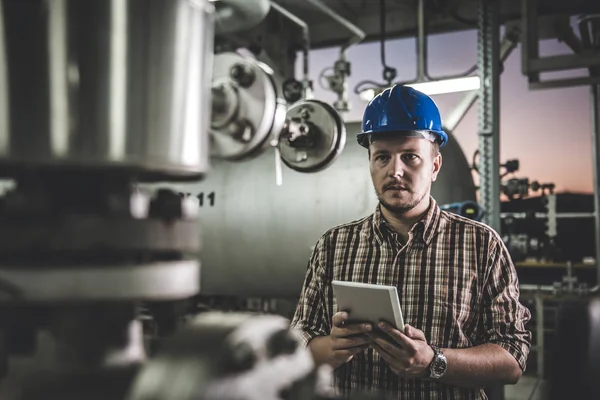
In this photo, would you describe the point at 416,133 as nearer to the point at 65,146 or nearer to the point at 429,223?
the point at 429,223

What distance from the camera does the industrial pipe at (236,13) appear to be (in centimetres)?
298

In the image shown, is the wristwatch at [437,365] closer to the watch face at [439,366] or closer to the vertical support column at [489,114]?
Answer: the watch face at [439,366]

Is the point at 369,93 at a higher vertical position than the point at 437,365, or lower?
higher

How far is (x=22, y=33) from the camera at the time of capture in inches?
13.8

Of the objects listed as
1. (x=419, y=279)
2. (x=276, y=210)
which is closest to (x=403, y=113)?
(x=419, y=279)

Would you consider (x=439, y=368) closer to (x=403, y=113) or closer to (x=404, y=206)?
(x=404, y=206)

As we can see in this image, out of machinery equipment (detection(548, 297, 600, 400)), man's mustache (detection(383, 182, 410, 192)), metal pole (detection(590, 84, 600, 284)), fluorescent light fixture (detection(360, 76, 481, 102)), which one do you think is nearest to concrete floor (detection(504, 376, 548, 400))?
metal pole (detection(590, 84, 600, 284))

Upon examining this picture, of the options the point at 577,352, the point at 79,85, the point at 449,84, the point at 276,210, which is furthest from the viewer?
the point at 276,210

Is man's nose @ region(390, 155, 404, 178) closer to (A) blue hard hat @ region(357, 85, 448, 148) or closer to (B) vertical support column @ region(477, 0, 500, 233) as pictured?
(A) blue hard hat @ region(357, 85, 448, 148)

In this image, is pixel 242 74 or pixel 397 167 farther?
pixel 397 167

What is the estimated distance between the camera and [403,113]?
1477 mm

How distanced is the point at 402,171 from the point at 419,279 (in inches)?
10.1

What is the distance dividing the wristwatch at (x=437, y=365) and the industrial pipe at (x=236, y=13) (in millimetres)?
2123

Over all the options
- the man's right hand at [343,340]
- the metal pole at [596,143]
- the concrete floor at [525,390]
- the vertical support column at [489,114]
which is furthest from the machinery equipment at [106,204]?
the metal pole at [596,143]
